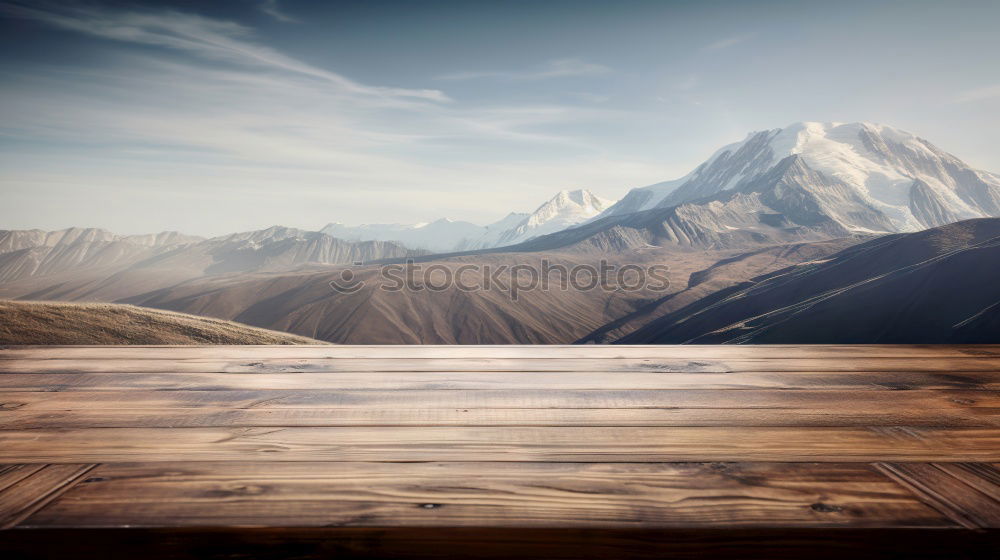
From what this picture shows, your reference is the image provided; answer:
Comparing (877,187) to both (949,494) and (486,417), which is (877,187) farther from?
(486,417)

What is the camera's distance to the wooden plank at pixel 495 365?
7.12 ft

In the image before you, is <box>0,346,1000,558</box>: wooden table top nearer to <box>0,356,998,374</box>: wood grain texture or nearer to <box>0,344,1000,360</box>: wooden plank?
<box>0,356,998,374</box>: wood grain texture

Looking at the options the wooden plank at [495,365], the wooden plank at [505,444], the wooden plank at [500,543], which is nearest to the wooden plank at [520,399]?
the wooden plank at [505,444]

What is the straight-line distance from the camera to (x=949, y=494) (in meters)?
1.15

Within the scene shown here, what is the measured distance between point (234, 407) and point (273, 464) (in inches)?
21.3

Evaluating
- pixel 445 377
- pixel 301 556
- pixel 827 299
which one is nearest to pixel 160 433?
pixel 301 556

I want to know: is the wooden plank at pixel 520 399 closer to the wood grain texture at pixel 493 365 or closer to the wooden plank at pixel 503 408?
the wooden plank at pixel 503 408

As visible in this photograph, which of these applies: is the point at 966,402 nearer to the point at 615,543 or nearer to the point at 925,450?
the point at 925,450

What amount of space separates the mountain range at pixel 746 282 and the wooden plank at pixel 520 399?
3764 cm

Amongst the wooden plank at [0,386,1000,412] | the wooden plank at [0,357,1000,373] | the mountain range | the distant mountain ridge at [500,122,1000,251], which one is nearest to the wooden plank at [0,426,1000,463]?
the wooden plank at [0,386,1000,412]

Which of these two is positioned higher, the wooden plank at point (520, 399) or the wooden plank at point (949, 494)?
the wooden plank at point (520, 399)

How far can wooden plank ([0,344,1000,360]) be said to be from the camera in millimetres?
2414

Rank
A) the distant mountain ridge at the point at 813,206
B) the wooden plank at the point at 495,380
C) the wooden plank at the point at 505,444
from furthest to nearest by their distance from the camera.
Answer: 1. the distant mountain ridge at the point at 813,206
2. the wooden plank at the point at 495,380
3. the wooden plank at the point at 505,444

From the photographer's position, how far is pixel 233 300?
104 meters
